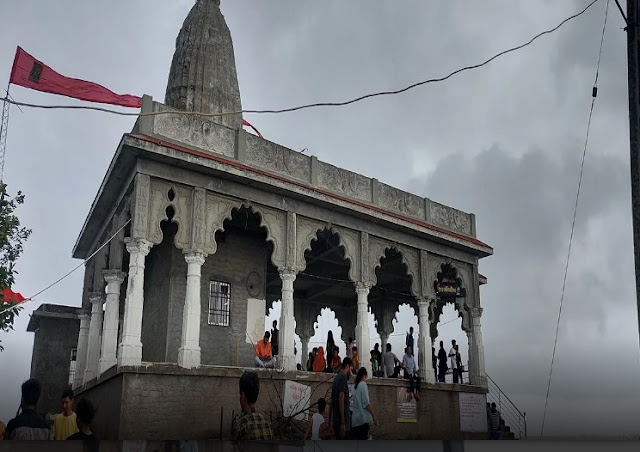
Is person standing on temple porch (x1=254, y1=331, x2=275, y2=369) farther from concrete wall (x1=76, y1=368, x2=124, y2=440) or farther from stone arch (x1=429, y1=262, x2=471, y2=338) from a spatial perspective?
stone arch (x1=429, y1=262, x2=471, y2=338)

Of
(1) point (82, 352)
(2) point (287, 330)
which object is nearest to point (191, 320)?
(2) point (287, 330)

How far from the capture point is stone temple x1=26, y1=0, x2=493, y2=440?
47.8 feet

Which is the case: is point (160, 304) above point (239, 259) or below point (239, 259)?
below

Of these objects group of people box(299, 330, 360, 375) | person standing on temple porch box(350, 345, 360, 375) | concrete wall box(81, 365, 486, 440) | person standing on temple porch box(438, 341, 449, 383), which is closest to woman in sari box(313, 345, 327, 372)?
group of people box(299, 330, 360, 375)

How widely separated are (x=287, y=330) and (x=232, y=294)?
84.0 inches

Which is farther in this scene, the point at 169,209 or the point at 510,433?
the point at 510,433

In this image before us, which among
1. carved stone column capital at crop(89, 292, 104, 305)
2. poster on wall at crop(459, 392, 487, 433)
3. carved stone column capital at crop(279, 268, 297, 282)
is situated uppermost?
carved stone column capital at crop(279, 268, 297, 282)

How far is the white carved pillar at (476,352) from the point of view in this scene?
71.9 ft

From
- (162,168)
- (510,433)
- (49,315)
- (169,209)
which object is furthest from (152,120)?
(510,433)

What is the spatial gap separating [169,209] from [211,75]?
239 inches

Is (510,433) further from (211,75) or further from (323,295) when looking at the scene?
(211,75)

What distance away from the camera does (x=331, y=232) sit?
63.7ft

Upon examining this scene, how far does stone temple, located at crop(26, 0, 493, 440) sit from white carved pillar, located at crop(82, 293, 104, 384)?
0.05 m

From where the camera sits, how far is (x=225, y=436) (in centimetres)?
1493
